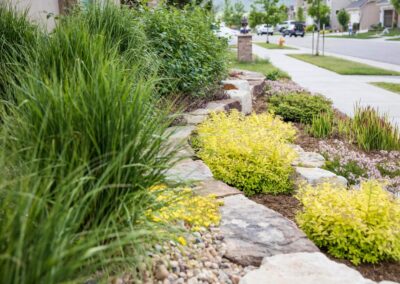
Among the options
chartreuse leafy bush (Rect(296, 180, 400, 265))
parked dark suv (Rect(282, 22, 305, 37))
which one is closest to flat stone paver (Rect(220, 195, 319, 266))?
chartreuse leafy bush (Rect(296, 180, 400, 265))

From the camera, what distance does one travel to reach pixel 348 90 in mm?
10727

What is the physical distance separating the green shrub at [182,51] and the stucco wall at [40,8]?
1.34 m

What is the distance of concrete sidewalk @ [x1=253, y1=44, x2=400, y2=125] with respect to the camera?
8.68 metres

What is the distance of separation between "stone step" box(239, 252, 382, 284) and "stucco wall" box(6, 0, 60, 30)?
4679 millimetres

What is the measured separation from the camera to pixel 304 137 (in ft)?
20.6

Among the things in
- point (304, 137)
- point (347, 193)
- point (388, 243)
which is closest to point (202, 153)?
point (347, 193)

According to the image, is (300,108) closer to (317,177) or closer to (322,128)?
(322,128)

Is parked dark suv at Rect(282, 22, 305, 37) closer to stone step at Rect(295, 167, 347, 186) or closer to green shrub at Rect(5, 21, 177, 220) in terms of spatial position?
stone step at Rect(295, 167, 347, 186)

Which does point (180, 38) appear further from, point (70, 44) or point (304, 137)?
point (70, 44)

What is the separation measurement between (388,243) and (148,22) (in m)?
4.30

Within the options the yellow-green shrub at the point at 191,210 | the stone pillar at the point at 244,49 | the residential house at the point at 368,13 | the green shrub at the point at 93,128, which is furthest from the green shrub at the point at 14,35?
the residential house at the point at 368,13

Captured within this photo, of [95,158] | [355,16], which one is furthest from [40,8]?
[355,16]

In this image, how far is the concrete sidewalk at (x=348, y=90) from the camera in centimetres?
868

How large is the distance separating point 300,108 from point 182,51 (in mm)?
2142
